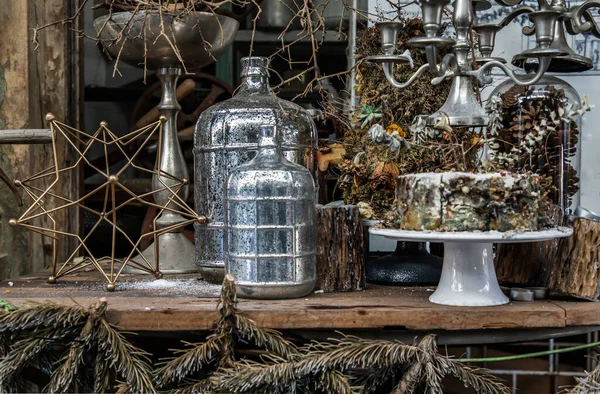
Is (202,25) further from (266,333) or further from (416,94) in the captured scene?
(266,333)

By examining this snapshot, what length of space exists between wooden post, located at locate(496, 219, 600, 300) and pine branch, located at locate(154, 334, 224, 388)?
591 millimetres

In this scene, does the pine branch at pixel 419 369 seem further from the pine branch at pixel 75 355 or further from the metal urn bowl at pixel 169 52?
the metal urn bowl at pixel 169 52

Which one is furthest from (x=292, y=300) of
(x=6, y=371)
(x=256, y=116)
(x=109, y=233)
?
(x=109, y=233)

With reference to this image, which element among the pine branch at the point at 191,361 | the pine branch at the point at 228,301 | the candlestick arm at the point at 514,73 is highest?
the candlestick arm at the point at 514,73

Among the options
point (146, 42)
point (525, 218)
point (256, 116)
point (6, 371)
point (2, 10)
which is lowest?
point (6, 371)

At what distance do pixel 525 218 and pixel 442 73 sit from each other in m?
0.32

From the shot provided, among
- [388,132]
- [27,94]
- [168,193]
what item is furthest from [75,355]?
[27,94]

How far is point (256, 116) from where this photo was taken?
1.44 meters

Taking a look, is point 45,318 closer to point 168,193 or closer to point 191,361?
point 191,361

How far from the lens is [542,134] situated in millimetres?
1403

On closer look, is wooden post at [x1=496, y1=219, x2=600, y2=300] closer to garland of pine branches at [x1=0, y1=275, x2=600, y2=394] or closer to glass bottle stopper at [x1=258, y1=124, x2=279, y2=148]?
garland of pine branches at [x1=0, y1=275, x2=600, y2=394]

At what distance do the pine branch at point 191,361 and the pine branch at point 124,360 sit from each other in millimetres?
26

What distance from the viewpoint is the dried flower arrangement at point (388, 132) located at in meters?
1.49

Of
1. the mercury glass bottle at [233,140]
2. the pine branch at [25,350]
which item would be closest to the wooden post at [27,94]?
the mercury glass bottle at [233,140]
